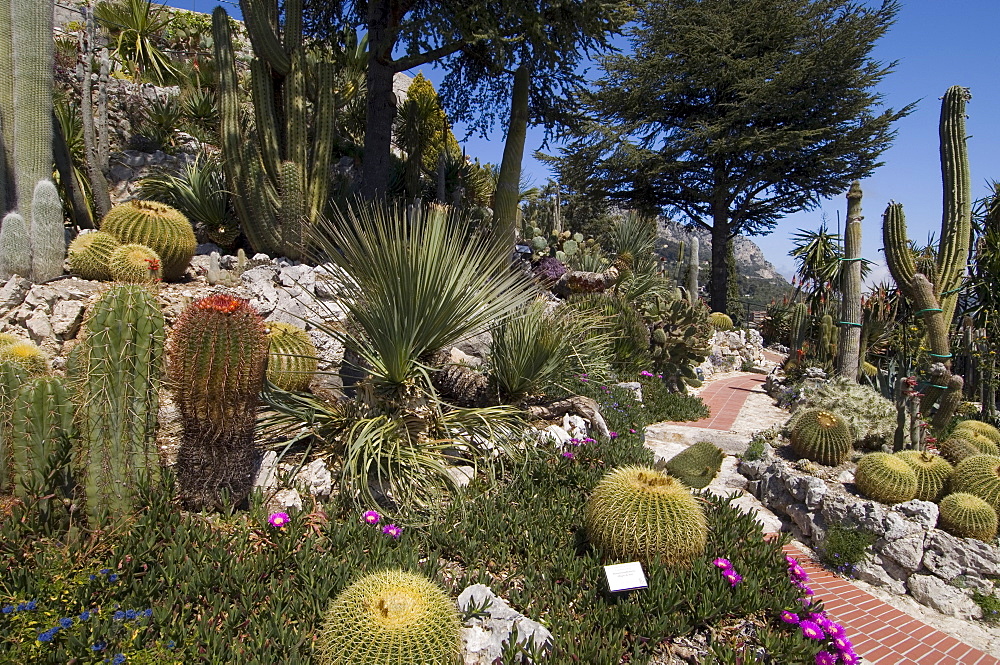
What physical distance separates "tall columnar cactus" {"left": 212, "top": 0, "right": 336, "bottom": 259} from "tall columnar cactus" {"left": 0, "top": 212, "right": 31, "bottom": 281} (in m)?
2.49

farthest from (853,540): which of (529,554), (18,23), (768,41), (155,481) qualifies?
(768,41)

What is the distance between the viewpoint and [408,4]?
9680 millimetres

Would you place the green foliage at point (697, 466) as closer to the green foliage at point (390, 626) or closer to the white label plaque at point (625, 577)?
the white label plaque at point (625, 577)

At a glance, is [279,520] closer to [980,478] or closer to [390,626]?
[390,626]

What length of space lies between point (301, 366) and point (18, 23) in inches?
201

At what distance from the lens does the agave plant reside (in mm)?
3682

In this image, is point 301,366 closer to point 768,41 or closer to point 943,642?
point 943,642

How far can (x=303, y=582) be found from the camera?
8.91 feet

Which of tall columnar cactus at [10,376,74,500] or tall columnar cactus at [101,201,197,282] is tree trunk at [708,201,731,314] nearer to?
tall columnar cactus at [101,201,197,282]

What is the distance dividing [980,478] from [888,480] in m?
0.74

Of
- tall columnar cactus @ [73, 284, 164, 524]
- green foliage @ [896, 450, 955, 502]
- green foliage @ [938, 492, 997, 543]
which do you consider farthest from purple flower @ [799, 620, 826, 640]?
tall columnar cactus @ [73, 284, 164, 524]

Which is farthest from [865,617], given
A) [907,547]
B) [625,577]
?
[625,577]

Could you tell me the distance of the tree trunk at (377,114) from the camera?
9.53m

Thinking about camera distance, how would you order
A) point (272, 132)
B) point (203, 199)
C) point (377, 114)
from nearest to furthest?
point (272, 132) → point (203, 199) → point (377, 114)
